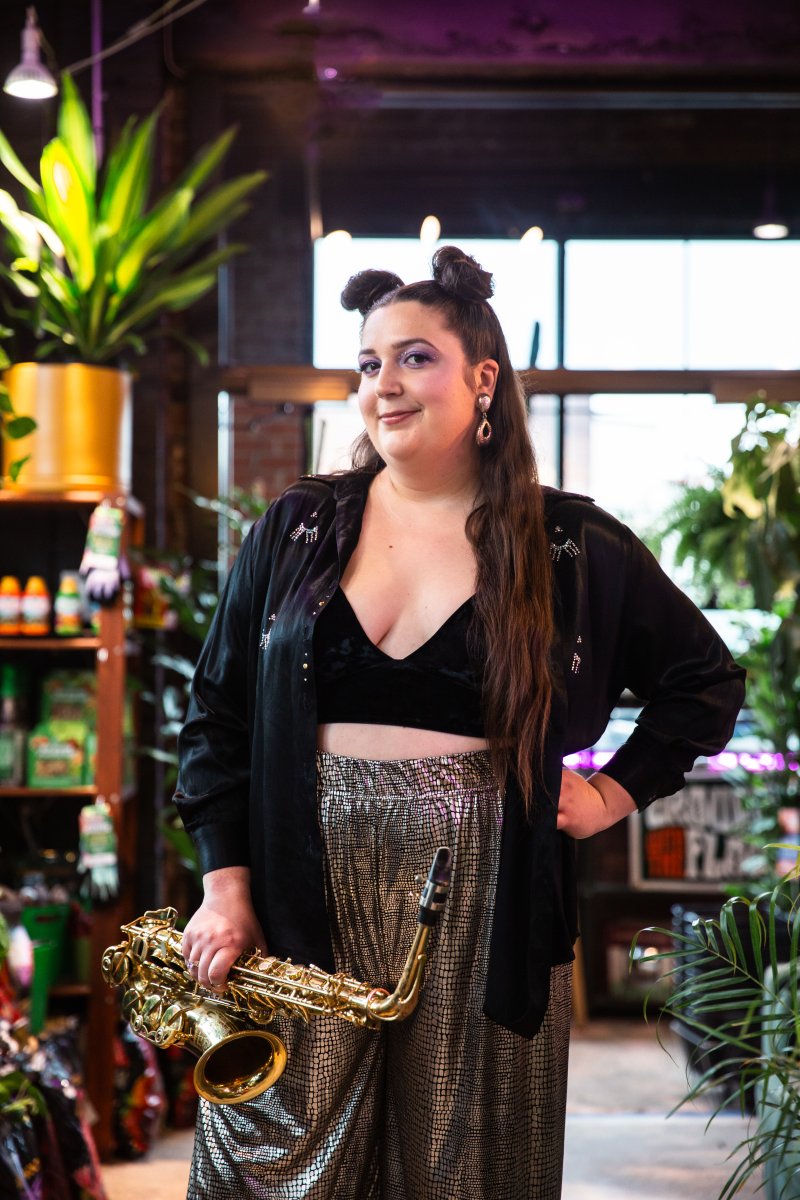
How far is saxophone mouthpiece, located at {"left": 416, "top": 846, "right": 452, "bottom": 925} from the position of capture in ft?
4.10

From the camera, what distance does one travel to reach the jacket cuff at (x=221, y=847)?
61.7 inches

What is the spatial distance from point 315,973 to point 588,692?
19.6 inches

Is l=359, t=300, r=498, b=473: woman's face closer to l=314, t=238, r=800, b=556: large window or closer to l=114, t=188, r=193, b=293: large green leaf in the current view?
l=114, t=188, r=193, b=293: large green leaf

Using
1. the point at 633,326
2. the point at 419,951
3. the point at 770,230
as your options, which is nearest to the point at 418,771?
the point at 419,951

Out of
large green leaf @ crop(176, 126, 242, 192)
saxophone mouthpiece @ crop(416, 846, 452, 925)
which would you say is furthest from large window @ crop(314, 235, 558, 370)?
saxophone mouthpiece @ crop(416, 846, 452, 925)

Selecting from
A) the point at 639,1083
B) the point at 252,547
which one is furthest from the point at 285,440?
the point at 252,547

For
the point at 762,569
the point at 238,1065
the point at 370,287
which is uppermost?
the point at 370,287

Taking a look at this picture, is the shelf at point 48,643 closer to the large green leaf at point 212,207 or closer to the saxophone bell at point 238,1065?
the large green leaf at point 212,207

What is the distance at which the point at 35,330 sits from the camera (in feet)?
11.6

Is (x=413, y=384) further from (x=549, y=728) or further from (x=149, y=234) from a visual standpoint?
(x=149, y=234)

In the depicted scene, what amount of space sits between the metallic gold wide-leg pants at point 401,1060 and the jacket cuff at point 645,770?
0.26 meters

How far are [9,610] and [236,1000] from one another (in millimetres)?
2057

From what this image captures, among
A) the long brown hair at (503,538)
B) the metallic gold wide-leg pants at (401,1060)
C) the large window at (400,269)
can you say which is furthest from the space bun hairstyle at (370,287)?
the large window at (400,269)

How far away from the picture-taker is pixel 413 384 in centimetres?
154
